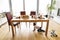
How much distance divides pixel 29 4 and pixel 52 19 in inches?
93.9

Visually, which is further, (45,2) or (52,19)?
(45,2)

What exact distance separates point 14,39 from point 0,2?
290cm

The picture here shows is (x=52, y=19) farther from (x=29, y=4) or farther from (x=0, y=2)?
(x=0, y=2)

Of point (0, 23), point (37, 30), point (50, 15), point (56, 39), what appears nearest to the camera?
point (56, 39)

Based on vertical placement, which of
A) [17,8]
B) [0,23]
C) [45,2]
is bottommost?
[0,23]

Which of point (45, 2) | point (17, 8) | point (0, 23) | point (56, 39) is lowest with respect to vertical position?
point (56, 39)

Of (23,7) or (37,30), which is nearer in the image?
(37,30)

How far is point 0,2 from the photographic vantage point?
194 inches

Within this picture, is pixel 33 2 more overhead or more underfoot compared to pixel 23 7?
more overhead

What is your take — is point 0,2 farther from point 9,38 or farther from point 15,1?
point 9,38

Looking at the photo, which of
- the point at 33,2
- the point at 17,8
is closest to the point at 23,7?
the point at 17,8

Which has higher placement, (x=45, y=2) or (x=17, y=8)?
(x=45, y=2)

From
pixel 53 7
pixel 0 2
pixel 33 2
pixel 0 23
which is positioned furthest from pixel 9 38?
pixel 33 2

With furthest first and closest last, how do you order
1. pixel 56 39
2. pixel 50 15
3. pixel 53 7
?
1. pixel 50 15
2. pixel 53 7
3. pixel 56 39
